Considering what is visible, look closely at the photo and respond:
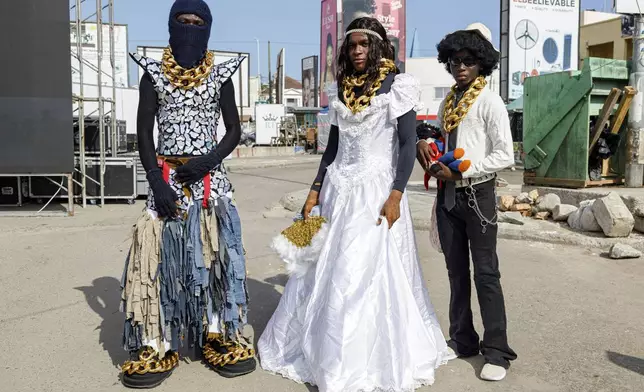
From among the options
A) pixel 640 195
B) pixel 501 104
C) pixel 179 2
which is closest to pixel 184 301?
pixel 179 2

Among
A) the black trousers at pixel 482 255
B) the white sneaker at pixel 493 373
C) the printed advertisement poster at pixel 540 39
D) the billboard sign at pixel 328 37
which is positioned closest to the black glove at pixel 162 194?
the black trousers at pixel 482 255

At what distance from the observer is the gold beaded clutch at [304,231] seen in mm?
3576

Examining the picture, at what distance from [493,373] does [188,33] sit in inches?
102

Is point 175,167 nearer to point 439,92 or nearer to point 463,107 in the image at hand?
point 463,107

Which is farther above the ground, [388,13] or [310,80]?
[388,13]

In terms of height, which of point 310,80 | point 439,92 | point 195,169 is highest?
point 310,80

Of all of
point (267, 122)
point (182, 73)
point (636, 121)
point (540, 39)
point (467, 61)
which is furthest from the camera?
point (267, 122)

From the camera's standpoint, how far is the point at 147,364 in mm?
3430

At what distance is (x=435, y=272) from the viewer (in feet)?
19.8

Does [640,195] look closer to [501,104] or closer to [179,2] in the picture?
[501,104]

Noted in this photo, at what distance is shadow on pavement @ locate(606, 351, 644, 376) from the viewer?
11.8 ft

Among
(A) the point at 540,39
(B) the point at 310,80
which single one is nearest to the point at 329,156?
(A) the point at 540,39

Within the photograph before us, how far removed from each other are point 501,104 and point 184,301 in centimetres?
214

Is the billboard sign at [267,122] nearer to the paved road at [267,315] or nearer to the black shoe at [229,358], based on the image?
the paved road at [267,315]
